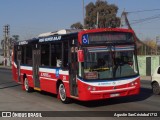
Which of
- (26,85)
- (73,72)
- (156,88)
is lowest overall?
(26,85)

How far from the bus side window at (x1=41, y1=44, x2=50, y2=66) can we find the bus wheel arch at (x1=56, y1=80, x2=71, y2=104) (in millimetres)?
1465

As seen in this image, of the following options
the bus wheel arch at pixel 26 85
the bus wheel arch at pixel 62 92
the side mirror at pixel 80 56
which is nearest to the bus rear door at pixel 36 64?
the bus wheel arch at pixel 26 85

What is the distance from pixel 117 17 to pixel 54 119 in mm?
61941

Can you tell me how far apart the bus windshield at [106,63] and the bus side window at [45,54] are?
361 cm

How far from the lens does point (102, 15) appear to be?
239ft

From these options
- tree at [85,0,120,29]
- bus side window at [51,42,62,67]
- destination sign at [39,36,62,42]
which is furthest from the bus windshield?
tree at [85,0,120,29]

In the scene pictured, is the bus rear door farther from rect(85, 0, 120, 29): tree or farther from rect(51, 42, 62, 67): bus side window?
rect(85, 0, 120, 29): tree

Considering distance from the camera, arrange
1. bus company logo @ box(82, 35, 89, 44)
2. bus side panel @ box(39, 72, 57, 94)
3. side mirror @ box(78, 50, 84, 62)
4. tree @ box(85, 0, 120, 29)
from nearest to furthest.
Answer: side mirror @ box(78, 50, 84, 62), bus company logo @ box(82, 35, 89, 44), bus side panel @ box(39, 72, 57, 94), tree @ box(85, 0, 120, 29)

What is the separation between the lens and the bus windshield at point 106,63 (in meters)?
12.5

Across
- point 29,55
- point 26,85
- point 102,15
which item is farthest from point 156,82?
point 102,15

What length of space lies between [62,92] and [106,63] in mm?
2546

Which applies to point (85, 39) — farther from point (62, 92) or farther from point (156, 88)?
point (156, 88)

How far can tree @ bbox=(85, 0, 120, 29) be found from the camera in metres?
69.9

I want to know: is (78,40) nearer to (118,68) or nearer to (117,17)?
(118,68)
